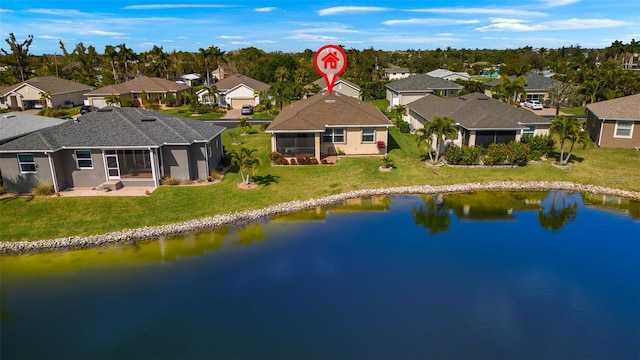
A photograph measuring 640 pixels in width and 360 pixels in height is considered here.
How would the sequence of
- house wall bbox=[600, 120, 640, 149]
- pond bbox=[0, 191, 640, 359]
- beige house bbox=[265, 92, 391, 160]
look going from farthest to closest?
1. house wall bbox=[600, 120, 640, 149]
2. beige house bbox=[265, 92, 391, 160]
3. pond bbox=[0, 191, 640, 359]

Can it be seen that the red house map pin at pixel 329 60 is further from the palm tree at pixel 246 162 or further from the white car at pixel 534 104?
the white car at pixel 534 104

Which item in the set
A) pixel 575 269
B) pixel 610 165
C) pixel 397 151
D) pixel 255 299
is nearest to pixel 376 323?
pixel 255 299

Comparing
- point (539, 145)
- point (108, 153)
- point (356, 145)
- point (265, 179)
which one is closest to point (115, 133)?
point (108, 153)

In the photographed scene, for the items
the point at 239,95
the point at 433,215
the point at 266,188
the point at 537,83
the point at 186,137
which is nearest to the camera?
the point at 433,215

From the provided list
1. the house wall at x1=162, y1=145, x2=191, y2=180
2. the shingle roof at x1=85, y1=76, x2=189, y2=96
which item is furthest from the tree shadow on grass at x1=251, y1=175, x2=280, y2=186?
the shingle roof at x1=85, y1=76, x2=189, y2=96

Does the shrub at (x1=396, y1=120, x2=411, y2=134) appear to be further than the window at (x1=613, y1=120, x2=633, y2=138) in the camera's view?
Yes

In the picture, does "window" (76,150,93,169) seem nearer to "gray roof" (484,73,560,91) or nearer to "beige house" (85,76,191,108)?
"beige house" (85,76,191,108)

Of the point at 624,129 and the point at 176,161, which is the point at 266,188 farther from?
the point at 624,129
